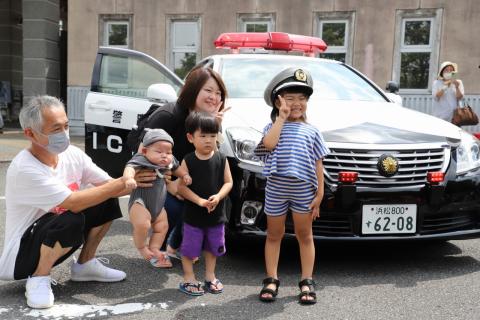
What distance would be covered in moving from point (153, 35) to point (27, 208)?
971cm

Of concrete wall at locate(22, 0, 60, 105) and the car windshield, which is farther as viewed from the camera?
concrete wall at locate(22, 0, 60, 105)

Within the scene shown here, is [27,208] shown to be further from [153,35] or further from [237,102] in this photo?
[153,35]

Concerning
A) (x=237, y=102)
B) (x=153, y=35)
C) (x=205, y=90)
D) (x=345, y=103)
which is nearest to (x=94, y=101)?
(x=237, y=102)

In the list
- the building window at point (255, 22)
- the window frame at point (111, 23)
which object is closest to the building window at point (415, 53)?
the building window at point (255, 22)

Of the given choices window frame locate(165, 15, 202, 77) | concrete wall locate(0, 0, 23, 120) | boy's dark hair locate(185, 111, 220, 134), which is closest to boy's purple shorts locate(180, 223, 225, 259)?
boy's dark hair locate(185, 111, 220, 134)

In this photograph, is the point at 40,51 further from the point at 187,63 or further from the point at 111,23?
the point at 187,63

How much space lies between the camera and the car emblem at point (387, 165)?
298cm

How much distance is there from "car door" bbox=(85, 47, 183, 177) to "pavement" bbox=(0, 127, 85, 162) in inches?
172

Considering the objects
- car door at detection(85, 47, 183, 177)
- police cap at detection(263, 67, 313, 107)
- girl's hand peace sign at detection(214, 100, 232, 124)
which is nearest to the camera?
police cap at detection(263, 67, 313, 107)

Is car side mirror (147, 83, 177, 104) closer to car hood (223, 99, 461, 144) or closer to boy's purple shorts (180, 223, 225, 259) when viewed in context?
car hood (223, 99, 461, 144)

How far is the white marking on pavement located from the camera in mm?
2521

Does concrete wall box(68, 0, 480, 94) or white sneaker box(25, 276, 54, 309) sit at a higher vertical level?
concrete wall box(68, 0, 480, 94)

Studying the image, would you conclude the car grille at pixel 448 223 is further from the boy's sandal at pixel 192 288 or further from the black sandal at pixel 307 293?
the boy's sandal at pixel 192 288

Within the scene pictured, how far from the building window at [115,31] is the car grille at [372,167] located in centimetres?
999
